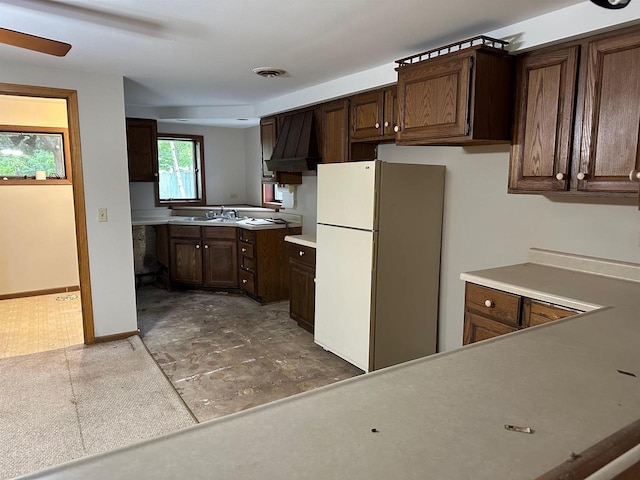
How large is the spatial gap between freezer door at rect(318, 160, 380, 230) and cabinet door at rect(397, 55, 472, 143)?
0.33 metres

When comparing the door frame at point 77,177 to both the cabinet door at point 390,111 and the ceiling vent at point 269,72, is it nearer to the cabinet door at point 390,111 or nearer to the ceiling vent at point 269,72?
the ceiling vent at point 269,72

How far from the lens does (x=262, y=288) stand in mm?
4699

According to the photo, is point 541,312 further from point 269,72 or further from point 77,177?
point 77,177

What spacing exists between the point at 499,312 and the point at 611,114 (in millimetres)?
1045

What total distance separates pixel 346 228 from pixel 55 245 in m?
3.90

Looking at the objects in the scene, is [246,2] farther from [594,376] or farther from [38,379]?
[38,379]

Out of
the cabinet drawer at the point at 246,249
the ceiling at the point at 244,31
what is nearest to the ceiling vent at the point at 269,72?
the ceiling at the point at 244,31

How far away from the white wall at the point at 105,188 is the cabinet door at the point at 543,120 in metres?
2.99

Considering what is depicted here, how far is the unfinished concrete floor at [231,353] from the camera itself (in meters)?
2.79

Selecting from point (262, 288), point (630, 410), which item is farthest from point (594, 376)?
point (262, 288)

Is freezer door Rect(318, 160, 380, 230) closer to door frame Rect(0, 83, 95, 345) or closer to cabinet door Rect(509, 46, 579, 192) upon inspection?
cabinet door Rect(509, 46, 579, 192)

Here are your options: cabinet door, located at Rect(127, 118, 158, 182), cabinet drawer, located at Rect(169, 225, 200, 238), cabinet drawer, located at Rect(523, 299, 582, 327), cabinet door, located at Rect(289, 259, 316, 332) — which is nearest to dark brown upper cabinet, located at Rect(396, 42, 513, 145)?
cabinet drawer, located at Rect(523, 299, 582, 327)

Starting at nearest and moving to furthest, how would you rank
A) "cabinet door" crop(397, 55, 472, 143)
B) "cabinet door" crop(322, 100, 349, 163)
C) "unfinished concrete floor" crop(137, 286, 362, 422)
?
1. "cabinet door" crop(397, 55, 472, 143)
2. "unfinished concrete floor" crop(137, 286, 362, 422)
3. "cabinet door" crop(322, 100, 349, 163)

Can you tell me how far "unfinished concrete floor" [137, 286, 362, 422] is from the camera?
279 cm
